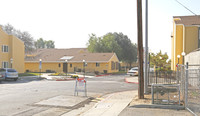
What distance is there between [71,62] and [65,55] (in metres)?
4.81

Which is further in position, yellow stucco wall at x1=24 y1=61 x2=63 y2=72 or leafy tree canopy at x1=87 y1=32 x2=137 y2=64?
leafy tree canopy at x1=87 y1=32 x2=137 y2=64

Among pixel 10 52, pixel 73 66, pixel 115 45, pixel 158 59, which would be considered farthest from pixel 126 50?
pixel 10 52

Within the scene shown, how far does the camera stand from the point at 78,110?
1070cm

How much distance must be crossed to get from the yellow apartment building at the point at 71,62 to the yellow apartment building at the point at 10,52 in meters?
9.59

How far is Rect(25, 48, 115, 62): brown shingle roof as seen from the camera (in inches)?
2014

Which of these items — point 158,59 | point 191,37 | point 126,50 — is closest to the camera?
point 191,37

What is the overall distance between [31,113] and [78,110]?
82.2 inches

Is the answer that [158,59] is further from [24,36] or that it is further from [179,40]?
[24,36]

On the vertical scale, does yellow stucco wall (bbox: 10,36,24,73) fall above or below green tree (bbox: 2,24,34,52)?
below

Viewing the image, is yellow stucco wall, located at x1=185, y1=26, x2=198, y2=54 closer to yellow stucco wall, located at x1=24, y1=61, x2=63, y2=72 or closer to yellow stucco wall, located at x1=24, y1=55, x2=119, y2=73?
yellow stucco wall, located at x1=24, y1=55, x2=119, y2=73

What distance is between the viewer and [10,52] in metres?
41.0

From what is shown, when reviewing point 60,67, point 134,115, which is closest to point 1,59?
point 60,67

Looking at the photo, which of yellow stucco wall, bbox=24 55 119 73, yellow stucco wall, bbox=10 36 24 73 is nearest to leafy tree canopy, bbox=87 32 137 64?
yellow stucco wall, bbox=24 55 119 73

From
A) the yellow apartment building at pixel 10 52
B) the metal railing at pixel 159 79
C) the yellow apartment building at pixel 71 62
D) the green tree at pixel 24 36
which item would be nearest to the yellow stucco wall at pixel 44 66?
the yellow apartment building at pixel 71 62
